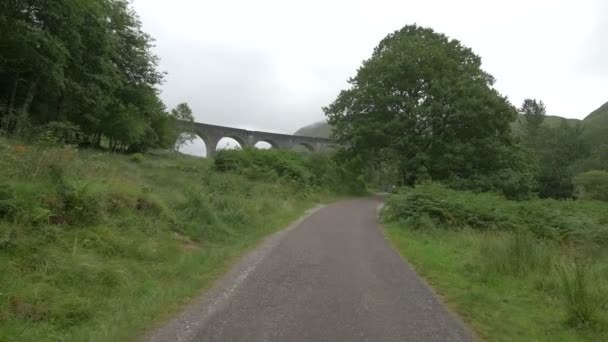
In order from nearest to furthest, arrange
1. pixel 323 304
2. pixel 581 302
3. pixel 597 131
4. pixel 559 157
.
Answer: pixel 581 302 < pixel 323 304 < pixel 559 157 < pixel 597 131

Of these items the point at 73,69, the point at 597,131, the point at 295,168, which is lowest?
the point at 295,168

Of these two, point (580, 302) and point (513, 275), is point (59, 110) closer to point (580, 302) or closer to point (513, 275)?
point (513, 275)

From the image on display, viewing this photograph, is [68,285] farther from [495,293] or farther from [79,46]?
[79,46]

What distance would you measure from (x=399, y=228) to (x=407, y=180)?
1508 cm

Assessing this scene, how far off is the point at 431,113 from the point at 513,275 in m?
20.6

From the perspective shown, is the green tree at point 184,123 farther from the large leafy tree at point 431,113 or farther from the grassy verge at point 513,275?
the grassy verge at point 513,275

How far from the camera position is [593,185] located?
5534 cm

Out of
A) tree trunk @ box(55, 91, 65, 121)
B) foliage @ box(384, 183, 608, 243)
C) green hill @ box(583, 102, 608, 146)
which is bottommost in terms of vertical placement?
foliage @ box(384, 183, 608, 243)

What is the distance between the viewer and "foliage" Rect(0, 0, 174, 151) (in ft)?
47.6

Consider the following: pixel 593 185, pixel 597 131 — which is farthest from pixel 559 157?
pixel 597 131

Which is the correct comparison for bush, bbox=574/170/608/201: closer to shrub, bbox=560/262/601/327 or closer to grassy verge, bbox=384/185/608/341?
grassy verge, bbox=384/185/608/341

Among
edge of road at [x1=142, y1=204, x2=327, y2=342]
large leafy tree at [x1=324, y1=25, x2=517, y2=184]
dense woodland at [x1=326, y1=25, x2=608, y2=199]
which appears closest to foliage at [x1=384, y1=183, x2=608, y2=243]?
edge of road at [x1=142, y1=204, x2=327, y2=342]

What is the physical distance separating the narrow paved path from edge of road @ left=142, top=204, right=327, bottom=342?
0.01m

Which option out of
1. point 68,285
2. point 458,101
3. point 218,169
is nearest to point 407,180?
point 458,101
